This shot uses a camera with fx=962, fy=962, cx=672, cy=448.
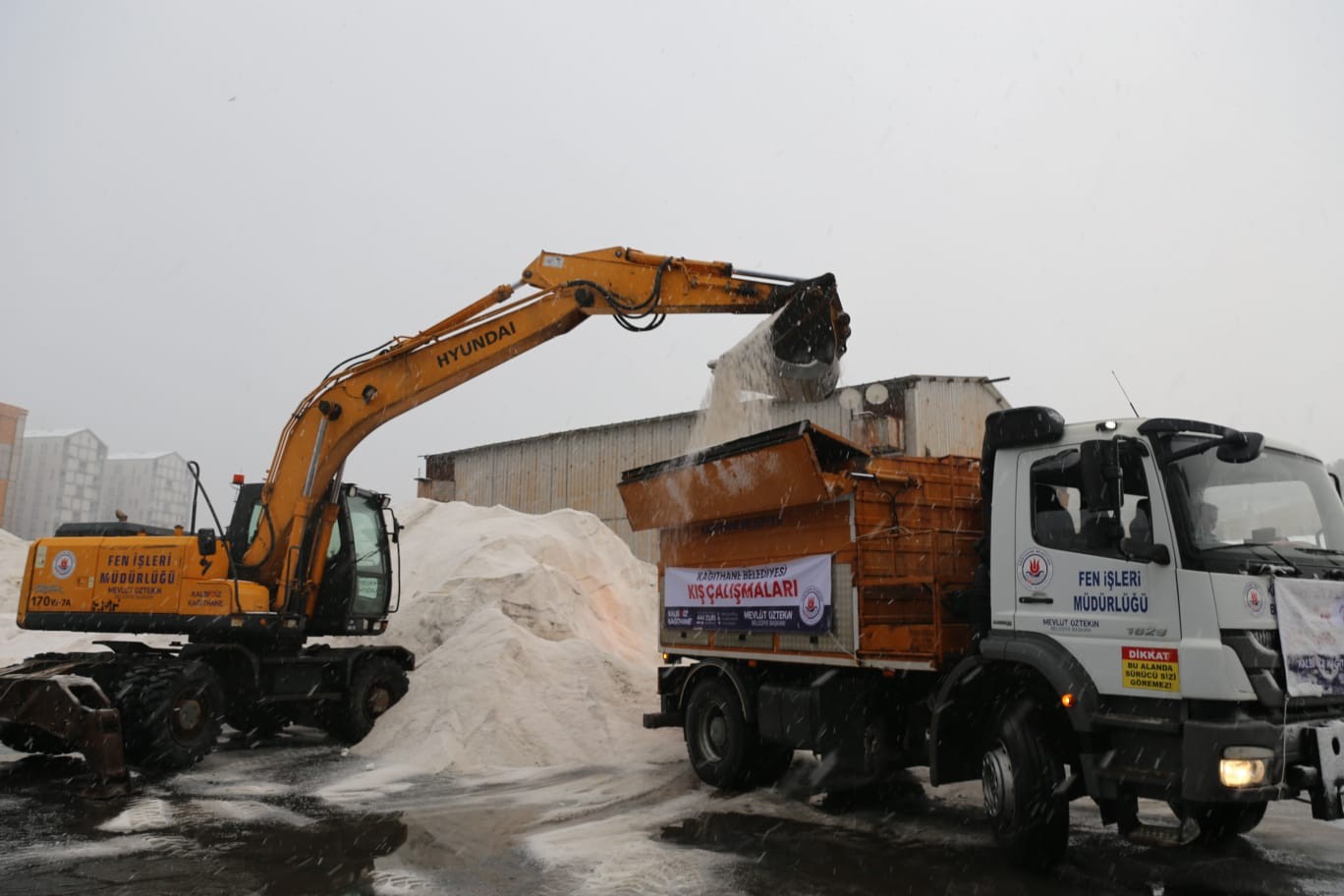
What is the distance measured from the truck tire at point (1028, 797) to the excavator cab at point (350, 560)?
27.1ft

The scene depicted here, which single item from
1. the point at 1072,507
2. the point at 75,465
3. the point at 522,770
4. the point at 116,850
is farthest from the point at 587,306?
Answer: the point at 75,465

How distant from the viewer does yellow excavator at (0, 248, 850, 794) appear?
9.38 metres

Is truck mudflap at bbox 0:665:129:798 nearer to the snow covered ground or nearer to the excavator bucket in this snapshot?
the snow covered ground

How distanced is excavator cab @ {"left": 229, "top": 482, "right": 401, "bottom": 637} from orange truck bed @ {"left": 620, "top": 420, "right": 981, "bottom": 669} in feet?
16.4

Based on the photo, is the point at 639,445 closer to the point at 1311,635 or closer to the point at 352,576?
the point at 352,576

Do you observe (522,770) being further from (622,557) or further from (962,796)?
(622,557)

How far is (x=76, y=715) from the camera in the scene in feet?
27.8

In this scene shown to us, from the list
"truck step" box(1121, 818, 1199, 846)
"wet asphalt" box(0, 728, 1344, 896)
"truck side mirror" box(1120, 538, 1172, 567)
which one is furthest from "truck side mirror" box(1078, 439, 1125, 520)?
"wet asphalt" box(0, 728, 1344, 896)

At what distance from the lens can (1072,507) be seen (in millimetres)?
6199

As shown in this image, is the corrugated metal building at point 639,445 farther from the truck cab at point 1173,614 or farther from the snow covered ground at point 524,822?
the truck cab at point 1173,614

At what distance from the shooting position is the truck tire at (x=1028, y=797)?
580 cm

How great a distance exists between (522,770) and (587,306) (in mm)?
4778

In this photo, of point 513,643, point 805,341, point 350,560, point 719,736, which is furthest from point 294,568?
point 805,341

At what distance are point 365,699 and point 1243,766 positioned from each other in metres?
9.35
